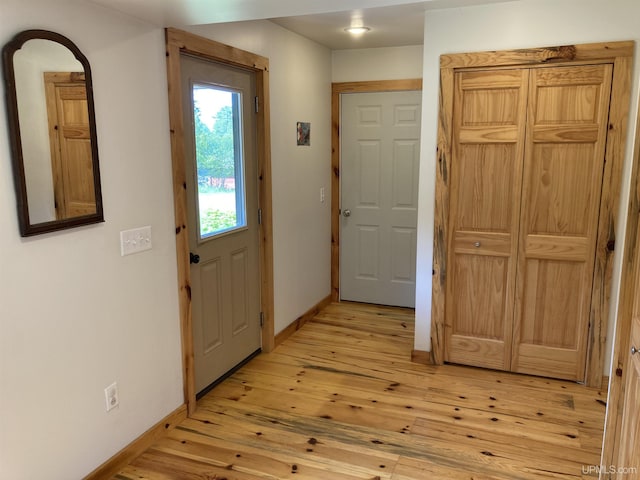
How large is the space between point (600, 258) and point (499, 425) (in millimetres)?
1208

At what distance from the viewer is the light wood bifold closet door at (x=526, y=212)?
298 cm

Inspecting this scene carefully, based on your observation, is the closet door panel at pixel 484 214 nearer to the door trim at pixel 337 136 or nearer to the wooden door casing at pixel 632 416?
the door trim at pixel 337 136

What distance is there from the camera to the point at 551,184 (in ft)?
10.1

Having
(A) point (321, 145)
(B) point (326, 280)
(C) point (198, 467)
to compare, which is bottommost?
(C) point (198, 467)

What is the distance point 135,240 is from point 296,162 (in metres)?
1.85

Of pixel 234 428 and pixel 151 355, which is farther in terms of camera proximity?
pixel 234 428

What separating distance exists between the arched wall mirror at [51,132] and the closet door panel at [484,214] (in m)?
2.20

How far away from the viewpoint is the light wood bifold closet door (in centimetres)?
298

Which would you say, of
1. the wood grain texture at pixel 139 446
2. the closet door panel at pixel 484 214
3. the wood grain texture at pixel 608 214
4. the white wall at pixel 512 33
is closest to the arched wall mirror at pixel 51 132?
the wood grain texture at pixel 139 446

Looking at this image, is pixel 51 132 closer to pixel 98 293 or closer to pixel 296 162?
pixel 98 293

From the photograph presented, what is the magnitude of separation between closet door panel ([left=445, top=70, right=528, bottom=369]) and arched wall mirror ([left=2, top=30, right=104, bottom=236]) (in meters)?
2.20

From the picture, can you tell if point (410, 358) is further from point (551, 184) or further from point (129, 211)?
point (129, 211)

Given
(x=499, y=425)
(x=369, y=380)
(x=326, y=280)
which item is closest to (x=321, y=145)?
(x=326, y=280)

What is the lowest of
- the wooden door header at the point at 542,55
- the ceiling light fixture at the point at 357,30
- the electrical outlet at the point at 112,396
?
the electrical outlet at the point at 112,396
